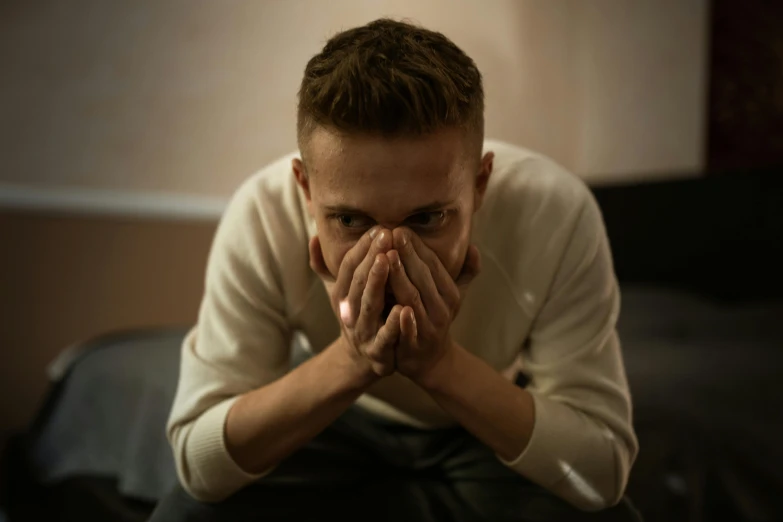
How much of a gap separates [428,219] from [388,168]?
0.06 m

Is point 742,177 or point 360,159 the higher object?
point 360,159

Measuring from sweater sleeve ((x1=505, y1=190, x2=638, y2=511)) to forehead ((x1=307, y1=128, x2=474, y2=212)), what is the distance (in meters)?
0.18

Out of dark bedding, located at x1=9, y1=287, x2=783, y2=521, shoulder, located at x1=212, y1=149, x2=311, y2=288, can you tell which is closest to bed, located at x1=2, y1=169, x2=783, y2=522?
dark bedding, located at x1=9, y1=287, x2=783, y2=521

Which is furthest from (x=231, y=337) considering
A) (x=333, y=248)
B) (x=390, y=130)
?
(x=390, y=130)

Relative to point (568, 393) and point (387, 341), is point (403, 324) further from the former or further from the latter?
point (568, 393)

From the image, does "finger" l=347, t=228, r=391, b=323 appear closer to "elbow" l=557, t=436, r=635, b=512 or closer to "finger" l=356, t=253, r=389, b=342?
"finger" l=356, t=253, r=389, b=342

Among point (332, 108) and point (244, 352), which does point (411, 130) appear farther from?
point (244, 352)

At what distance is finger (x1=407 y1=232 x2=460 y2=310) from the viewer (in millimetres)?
542

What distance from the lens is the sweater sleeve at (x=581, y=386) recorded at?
61 centimetres

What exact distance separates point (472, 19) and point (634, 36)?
28cm

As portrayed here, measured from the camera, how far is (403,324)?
0.54 metres

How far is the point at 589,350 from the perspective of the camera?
64 centimetres

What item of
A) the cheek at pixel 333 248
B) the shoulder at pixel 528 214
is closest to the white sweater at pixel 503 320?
the shoulder at pixel 528 214

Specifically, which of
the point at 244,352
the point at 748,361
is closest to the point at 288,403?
the point at 244,352
